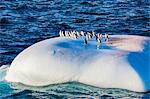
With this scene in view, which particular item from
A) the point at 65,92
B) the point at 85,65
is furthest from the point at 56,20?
the point at 65,92

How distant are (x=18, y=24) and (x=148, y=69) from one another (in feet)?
29.6

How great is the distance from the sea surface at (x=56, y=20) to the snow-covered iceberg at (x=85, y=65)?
34cm

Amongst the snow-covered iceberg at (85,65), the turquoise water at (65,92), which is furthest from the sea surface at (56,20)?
the snow-covered iceberg at (85,65)

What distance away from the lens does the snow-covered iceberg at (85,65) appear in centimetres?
997

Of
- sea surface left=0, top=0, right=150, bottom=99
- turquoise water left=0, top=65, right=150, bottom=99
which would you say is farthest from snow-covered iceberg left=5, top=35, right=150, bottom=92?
sea surface left=0, top=0, right=150, bottom=99

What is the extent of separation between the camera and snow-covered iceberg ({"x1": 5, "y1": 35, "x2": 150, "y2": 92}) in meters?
9.97

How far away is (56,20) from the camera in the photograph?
1877cm

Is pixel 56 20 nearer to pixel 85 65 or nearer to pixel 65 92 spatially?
pixel 85 65

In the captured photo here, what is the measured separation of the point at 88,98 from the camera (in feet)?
32.0

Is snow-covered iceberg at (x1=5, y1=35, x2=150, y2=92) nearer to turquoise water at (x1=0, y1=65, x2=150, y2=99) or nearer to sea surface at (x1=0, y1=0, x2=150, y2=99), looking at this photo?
turquoise water at (x1=0, y1=65, x2=150, y2=99)

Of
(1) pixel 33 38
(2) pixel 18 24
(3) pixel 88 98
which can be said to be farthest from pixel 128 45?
(2) pixel 18 24

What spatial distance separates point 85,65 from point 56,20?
28.5 ft

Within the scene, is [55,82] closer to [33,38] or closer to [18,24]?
[33,38]

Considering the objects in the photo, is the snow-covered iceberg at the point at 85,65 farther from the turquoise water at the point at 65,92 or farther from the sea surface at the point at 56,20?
the sea surface at the point at 56,20
